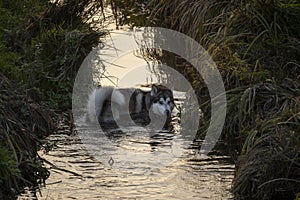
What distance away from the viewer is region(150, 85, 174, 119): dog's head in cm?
1115

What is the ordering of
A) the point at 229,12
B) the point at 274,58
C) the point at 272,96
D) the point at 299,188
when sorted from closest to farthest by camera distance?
the point at 299,188 → the point at 272,96 → the point at 274,58 → the point at 229,12

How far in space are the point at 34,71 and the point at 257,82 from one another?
3.31m

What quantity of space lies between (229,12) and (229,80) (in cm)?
82

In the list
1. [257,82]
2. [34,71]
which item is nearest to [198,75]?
[257,82]

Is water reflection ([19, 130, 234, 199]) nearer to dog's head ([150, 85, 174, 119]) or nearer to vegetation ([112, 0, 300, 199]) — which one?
vegetation ([112, 0, 300, 199])

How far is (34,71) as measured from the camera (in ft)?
Result: 32.7

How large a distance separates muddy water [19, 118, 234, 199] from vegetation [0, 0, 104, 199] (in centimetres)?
28

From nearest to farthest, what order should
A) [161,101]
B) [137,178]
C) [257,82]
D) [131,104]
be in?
[137,178]
[257,82]
[161,101]
[131,104]

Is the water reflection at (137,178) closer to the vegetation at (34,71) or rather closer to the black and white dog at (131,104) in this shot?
the vegetation at (34,71)

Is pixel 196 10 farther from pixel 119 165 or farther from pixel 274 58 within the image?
pixel 119 165

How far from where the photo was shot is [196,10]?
9289 mm

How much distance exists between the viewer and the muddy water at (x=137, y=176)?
6805mm

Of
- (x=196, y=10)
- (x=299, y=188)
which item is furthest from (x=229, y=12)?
(x=299, y=188)

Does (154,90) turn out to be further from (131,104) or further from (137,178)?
(137,178)
